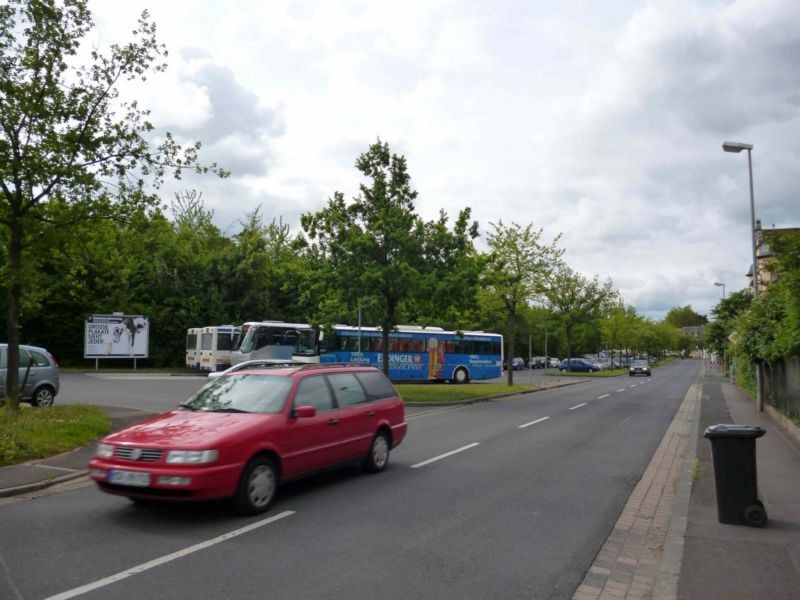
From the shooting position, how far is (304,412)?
727cm

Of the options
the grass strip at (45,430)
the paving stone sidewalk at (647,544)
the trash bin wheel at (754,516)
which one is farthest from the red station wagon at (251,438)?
the trash bin wheel at (754,516)

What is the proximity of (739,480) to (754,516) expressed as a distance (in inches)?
14.1

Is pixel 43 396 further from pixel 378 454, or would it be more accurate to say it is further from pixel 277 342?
pixel 277 342

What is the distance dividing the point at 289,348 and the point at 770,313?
21043mm

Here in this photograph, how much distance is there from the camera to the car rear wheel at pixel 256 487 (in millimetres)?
6461

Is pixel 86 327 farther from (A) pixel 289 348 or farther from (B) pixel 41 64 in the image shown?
(B) pixel 41 64

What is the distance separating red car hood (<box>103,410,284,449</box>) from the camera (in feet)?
20.6

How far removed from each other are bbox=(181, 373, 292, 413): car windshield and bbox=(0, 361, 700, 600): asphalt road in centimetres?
108

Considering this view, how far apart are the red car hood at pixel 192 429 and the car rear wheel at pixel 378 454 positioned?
85.7 inches

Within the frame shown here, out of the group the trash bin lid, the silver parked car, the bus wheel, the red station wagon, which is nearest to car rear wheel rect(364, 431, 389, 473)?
the red station wagon

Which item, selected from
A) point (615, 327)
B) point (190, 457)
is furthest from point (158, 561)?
point (615, 327)

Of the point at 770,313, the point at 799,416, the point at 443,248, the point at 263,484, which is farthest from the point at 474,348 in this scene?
the point at 263,484

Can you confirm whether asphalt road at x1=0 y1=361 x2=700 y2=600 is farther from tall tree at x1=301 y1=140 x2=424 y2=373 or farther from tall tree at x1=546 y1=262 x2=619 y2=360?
tall tree at x1=546 y1=262 x2=619 y2=360

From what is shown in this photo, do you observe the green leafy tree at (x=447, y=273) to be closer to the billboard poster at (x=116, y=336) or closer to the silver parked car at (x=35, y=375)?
the silver parked car at (x=35, y=375)
